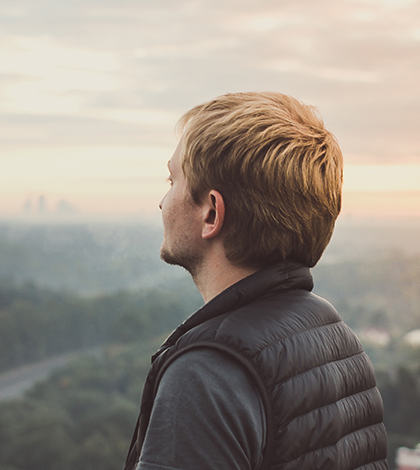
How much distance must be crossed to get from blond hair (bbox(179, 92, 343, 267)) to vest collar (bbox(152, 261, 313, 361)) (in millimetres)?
33

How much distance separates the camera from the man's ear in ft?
3.07

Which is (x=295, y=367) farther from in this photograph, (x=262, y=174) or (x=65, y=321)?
(x=65, y=321)

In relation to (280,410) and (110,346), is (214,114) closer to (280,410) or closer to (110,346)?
(280,410)

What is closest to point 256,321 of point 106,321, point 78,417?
point 78,417

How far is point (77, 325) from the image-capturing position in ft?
122

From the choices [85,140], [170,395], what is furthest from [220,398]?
[85,140]

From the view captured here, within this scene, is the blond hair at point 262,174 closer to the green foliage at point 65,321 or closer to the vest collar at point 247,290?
the vest collar at point 247,290

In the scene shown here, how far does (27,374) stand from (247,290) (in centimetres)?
3580

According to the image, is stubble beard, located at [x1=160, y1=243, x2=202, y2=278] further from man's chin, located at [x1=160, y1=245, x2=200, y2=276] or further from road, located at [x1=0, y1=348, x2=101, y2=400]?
road, located at [x1=0, y1=348, x2=101, y2=400]

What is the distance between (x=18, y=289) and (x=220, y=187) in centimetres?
3750

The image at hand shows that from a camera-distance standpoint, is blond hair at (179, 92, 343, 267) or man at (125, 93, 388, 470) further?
blond hair at (179, 92, 343, 267)

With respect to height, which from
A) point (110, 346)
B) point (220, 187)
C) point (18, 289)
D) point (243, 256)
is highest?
point (220, 187)

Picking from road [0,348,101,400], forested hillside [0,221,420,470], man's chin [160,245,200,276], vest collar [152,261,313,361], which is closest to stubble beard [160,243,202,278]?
man's chin [160,245,200,276]

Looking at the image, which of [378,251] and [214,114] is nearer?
[214,114]
